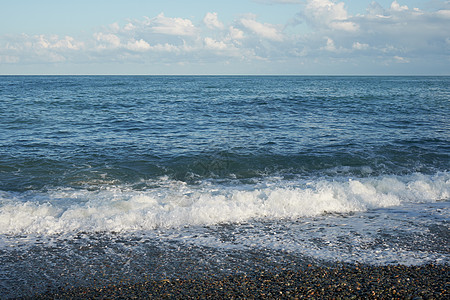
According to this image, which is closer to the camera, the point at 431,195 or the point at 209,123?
the point at 431,195

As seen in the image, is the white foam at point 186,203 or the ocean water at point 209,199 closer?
the ocean water at point 209,199

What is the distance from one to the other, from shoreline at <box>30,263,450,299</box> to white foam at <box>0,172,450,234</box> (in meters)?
2.40

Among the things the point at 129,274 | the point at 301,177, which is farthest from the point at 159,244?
the point at 301,177

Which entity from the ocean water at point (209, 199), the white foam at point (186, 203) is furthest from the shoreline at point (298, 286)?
the white foam at point (186, 203)

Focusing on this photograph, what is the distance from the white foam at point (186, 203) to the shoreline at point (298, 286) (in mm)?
2396

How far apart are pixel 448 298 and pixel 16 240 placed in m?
7.28

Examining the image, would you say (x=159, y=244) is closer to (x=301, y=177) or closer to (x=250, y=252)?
(x=250, y=252)

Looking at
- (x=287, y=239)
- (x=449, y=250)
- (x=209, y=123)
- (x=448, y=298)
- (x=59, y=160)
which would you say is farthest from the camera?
(x=209, y=123)

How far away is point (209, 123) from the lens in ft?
72.1

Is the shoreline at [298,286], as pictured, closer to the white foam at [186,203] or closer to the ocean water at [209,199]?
the ocean water at [209,199]

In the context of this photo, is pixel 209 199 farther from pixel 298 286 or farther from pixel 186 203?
pixel 298 286

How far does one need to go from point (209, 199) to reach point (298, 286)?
4205 millimetres

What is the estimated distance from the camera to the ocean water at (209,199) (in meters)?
6.04

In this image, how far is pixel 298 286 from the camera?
16.7 feet
